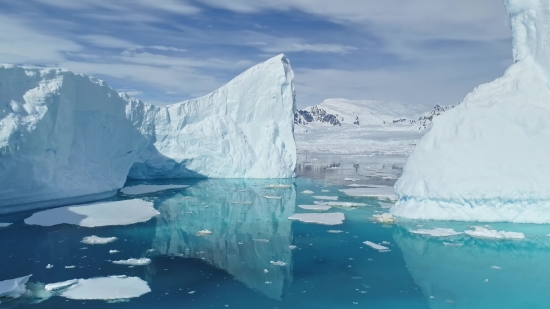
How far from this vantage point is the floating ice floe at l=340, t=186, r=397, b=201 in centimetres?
1549

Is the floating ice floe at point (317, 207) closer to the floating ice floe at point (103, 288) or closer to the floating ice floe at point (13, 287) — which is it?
the floating ice floe at point (103, 288)

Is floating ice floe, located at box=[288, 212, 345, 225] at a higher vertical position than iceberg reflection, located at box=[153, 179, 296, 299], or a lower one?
higher

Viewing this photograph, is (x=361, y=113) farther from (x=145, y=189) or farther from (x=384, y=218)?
(x=384, y=218)

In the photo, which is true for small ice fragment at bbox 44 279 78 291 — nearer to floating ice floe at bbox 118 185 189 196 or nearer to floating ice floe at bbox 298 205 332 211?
floating ice floe at bbox 298 205 332 211

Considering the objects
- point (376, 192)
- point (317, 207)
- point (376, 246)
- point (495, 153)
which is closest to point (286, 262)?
point (376, 246)

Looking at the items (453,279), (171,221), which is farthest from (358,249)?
(171,221)

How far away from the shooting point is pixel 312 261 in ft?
27.2

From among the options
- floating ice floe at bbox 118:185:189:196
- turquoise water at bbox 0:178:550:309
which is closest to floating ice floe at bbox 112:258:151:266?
turquoise water at bbox 0:178:550:309

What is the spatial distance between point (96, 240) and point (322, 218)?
5.44 m

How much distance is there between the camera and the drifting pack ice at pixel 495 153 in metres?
11.2

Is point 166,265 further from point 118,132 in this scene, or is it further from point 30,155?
point 118,132

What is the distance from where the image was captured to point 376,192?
16.5 meters

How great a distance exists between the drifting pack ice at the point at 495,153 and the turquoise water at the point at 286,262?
55 centimetres

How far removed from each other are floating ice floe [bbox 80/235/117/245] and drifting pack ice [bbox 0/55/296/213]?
3695mm
